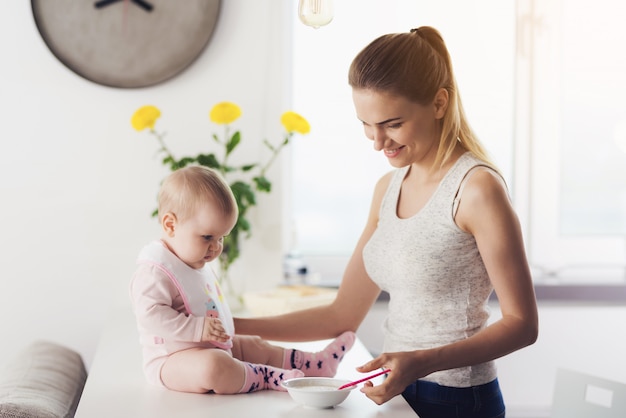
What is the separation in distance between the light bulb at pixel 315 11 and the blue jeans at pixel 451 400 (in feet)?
2.36

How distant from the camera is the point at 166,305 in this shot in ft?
5.13

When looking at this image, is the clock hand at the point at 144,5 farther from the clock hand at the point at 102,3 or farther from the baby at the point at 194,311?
the baby at the point at 194,311

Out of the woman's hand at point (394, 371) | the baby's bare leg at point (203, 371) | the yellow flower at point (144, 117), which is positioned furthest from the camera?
the yellow flower at point (144, 117)

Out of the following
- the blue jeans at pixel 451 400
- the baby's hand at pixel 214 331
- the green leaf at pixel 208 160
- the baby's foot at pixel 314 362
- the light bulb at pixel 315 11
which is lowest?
the blue jeans at pixel 451 400

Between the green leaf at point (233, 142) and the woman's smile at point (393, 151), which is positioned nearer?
the woman's smile at point (393, 151)

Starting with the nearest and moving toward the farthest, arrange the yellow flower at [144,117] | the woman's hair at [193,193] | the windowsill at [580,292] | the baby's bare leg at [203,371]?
the baby's bare leg at [203,371] < the woman's hair at [193,193] < the yellow flower at [144,117] < the windowsill at [580,292]

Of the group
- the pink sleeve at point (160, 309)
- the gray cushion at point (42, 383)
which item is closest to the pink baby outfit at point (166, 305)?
the pink sleeve at point (160, 309)

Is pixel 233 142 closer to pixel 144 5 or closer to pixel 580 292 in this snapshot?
pixel 144 5

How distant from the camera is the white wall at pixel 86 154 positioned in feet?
8.98

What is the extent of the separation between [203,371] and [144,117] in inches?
49.8

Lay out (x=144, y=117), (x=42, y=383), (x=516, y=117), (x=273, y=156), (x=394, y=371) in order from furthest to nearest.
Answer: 1. (x=516, y=117)
2. (x=273, y=156)
3. (x=144, y=117)
4. (x=42, y=383)
5. (x=394, y=371)

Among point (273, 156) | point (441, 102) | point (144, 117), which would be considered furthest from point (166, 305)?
point (273, 156)

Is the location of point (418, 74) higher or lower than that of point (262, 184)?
Result: higher

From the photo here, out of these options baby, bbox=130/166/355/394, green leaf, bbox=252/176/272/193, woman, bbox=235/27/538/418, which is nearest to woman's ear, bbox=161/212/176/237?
baby, bbox=130/166/355/394
